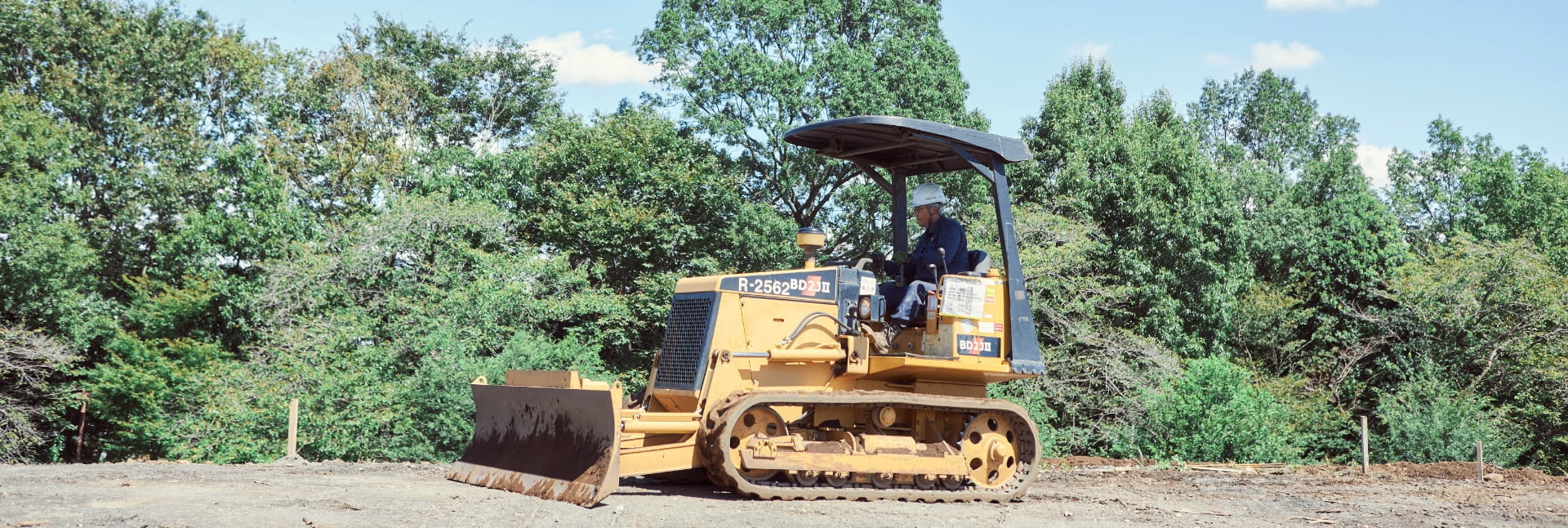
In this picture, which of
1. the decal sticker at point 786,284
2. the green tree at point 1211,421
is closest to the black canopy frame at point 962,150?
the decal sticker at point 786,284

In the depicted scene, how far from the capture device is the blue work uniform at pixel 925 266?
32.0 ft

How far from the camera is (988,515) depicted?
8.36 meters

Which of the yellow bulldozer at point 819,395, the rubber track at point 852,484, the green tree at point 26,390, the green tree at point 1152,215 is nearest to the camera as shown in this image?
the rubber track at point 852,484

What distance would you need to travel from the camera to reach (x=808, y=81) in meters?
26.6

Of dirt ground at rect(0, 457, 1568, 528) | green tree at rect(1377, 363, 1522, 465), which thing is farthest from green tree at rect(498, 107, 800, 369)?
dirt ground at rect(0, 457, 1568, 528)

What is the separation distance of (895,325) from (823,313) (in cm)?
74

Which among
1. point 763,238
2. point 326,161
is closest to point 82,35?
point 326,161

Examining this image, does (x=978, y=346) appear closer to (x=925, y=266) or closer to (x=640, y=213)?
(x=925, y=266)

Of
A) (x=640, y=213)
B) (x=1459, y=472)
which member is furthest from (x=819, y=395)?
(x=640, y=213)

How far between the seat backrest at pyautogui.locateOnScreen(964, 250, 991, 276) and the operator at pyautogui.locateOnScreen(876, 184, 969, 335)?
4 cm

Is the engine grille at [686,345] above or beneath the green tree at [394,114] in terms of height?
beneath

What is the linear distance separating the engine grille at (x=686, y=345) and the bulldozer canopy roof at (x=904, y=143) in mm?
1717

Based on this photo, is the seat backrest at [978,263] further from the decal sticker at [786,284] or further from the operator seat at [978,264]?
the decal sticker at [786,284]

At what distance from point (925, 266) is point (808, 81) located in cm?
1721
